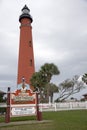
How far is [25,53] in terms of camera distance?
40500 mm

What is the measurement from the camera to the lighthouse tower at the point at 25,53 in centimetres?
3981

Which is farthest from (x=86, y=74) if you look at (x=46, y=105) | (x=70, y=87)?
(x=46, y=105)

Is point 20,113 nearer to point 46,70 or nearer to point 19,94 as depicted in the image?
point 19,94

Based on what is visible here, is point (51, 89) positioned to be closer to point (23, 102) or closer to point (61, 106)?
point (61, 106)

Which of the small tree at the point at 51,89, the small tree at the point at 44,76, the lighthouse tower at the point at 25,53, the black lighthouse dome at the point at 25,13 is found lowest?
the small tree at the point at 51,89

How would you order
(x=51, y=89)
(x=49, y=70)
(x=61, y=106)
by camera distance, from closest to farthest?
(x=61, y=106)
(x=49, y=70)
(x=51, y=89)

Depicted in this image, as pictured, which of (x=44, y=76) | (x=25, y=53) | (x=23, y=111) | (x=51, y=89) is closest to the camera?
(x=23, y=111)

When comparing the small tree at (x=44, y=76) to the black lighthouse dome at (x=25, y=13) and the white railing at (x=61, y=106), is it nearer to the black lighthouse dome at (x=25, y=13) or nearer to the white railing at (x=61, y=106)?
the white railing at (x=61, y=106)

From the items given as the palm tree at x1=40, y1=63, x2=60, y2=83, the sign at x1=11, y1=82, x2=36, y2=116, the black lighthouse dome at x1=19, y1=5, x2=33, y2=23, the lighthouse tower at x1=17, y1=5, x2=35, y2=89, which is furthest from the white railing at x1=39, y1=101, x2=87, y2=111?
the black lighthouse dome at x1=19, y1=5, x2=33, y2=23

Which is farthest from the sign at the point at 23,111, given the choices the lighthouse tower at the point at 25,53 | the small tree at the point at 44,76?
the lighthouse tower at the point at 25,53

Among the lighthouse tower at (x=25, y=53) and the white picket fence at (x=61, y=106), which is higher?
the lighthouse tower at (x=25, y=53)

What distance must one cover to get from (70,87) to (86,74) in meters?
3.41

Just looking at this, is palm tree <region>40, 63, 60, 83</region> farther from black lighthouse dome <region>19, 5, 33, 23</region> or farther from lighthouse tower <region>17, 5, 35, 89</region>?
black lighthouse dome <region>19, 5, 33, 23</region>

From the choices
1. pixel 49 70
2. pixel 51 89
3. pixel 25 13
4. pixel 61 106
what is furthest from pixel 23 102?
pixel 25 13
